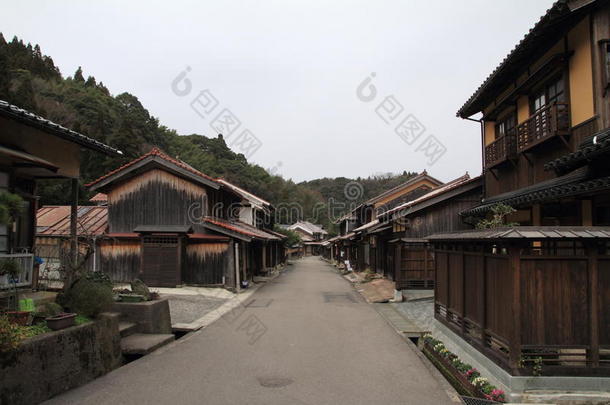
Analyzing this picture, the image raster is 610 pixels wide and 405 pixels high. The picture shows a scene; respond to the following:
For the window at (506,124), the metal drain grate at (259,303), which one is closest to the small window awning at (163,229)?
the metal drain grate at (259,303)

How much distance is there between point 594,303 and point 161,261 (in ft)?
57.5

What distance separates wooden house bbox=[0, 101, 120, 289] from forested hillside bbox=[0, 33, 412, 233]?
1485 cm

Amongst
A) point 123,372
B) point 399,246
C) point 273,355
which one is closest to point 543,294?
point 273,355

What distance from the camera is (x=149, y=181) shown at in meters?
20.9

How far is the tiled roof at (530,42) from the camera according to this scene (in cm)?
902

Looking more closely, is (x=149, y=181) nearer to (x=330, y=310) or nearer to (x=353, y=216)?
(x=330, y=310)

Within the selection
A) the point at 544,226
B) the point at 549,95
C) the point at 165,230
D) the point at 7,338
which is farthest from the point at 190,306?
the point at 549,95

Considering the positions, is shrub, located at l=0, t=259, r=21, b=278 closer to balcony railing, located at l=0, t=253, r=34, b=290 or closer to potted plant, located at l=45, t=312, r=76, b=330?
potted plant, located at l=45, t=312, r=76, b=330

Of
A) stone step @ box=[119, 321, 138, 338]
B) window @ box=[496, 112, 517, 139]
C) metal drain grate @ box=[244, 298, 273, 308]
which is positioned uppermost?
window @ box=[496, 112, 517, 139]

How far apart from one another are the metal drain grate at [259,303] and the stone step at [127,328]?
6788mm

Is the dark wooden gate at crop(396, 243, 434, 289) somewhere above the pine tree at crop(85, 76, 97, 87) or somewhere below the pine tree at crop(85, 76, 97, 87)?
below

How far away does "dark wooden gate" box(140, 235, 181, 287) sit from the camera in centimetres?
1934

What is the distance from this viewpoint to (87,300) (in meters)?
7.55

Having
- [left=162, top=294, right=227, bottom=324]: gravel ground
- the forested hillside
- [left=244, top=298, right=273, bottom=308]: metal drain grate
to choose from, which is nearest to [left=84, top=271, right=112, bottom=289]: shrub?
[left=162, top=294, right=227, bottom=324]: gravel ground
